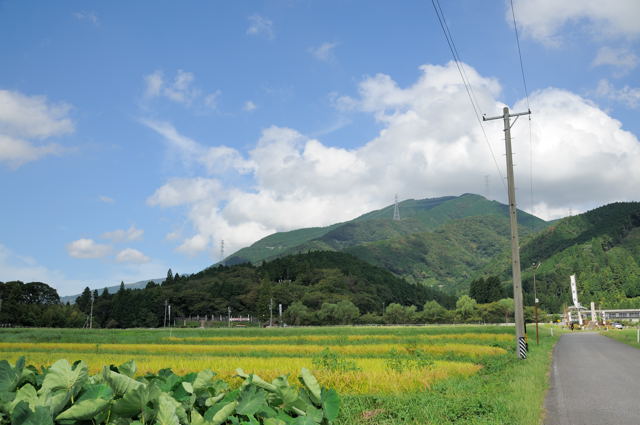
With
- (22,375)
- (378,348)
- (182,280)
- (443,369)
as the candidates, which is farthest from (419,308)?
(22,375)

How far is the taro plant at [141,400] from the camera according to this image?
198cm

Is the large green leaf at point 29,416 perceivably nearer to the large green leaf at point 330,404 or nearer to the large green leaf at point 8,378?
the large green leaf at point 8,378

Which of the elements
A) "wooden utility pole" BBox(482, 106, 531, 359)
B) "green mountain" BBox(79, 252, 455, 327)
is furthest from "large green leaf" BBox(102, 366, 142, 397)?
"green mountain" BBox(79, 252, 455, 327)

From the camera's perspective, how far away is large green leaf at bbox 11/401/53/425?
171 centimetres

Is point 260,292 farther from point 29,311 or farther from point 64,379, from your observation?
point 64,379

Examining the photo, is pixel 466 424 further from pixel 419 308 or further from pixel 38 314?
pixel 419 308

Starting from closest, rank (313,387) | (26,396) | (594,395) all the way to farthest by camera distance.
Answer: (26,396)
(313,387)
(594,395)

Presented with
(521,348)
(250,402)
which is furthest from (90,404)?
(521,348)

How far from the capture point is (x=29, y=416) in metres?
1.78

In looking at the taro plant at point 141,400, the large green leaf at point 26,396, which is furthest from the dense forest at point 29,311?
the large green leaf at point 26,396

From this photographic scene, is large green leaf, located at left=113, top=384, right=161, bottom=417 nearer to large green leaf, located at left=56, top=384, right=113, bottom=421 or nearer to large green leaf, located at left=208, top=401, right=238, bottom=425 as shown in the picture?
large green leaf, located at left=56, top=384, right=113, bottom=421

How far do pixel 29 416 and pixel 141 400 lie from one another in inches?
16.6

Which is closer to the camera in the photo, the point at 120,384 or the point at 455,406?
the point at 120,384

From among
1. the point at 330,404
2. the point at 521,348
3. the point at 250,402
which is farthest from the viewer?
the point at 521,348
